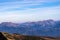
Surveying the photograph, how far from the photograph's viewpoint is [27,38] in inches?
2955

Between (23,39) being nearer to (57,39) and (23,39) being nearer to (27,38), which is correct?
(27,38)

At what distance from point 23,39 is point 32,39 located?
3.27 metres

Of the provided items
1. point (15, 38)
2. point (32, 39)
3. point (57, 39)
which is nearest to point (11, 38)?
point (15, 38)

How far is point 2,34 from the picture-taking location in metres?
74.2

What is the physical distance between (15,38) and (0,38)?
524 centimetres

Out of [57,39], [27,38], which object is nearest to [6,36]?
[27,38]

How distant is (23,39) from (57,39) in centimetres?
1177

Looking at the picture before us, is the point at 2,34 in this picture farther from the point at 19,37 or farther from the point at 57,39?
the point at 57,39

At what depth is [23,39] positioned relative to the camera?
246 ft

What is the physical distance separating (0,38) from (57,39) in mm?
19336

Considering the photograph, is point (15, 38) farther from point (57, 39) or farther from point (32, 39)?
point (57, 39)

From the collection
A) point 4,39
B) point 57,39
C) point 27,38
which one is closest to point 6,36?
point 4,39

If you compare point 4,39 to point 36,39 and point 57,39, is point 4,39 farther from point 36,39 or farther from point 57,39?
point 57,39

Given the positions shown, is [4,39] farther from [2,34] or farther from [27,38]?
[27,38]
